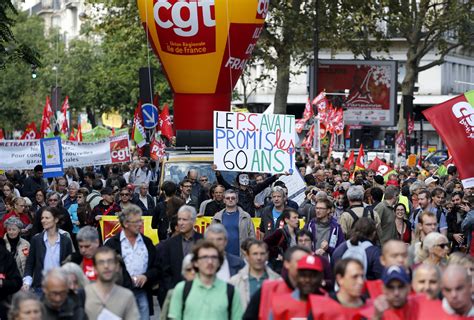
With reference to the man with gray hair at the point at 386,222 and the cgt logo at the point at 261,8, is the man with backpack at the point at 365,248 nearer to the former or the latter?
the man with gray hair at the point at 386,222

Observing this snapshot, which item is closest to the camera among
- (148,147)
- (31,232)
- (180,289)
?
(180,289)

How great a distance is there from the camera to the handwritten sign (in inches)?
766

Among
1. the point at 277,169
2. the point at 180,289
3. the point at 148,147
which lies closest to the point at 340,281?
the point at 180,289

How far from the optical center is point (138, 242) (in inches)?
481

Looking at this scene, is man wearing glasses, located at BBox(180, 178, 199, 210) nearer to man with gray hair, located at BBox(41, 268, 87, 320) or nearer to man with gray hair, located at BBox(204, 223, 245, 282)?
man with gray hair, located at BBox(204, 223, 245, 282)

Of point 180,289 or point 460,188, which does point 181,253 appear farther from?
point 460,188

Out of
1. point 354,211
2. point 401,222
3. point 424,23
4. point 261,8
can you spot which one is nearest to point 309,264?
point 354,211

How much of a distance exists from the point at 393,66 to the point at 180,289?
40.3 metres

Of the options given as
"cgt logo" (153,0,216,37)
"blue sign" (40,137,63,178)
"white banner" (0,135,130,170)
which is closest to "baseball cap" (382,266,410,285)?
"blue sign" (40,137,63,178)

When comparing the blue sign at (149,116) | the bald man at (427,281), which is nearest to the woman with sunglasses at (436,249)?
the bald man at (427,281)

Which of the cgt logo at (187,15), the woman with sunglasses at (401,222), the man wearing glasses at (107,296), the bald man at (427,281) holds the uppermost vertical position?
the cgt logo at (187,15)

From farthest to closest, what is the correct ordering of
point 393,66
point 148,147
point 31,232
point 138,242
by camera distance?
1. point 393,66
2. point 148,147
3. point 31,232
4. point 138,242

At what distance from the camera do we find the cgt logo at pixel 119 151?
28858 mm

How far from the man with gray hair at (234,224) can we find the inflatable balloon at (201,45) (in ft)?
54.4
